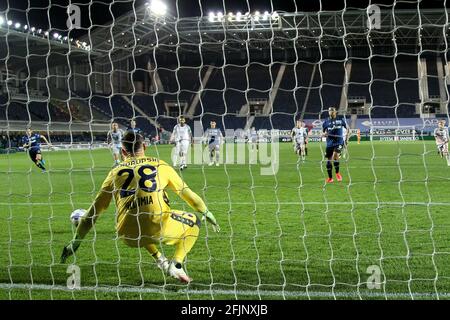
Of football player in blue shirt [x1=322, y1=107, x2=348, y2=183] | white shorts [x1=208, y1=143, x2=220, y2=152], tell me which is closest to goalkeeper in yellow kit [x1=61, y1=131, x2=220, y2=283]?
football player in blue shirt [x1=322, y1=107, x2=348, y2=183]

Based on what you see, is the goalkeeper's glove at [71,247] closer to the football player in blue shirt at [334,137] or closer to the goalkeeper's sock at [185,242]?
the goalkeeper's sock at [185,242]

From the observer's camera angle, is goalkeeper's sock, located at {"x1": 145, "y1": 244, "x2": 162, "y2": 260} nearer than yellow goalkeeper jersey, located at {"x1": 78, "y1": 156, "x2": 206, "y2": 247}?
No

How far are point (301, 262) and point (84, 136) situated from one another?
35951 millimetres

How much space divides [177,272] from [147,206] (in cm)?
62

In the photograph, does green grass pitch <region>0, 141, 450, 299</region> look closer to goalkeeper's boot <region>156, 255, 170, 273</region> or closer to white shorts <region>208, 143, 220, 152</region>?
goalkeeper's boot <region>156, 255, 170, 273</region>

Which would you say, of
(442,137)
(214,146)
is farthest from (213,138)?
A: (442,137)

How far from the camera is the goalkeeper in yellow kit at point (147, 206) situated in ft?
14.2

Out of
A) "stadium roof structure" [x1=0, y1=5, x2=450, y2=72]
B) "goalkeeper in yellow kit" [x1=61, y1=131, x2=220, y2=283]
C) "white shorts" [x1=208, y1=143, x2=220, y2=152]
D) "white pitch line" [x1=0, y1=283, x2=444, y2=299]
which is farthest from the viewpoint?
"white shorts" [x1=208, y1=143, x2=220, y2=152]

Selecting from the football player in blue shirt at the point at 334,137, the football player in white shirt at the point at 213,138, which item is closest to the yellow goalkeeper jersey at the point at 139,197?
the football player in blue shirt at the point at 334,137

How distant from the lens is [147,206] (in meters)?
4.32

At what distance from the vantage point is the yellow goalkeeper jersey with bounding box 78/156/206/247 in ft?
14.2

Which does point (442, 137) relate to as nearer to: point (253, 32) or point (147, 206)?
point (253, 32)

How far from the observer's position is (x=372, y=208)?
795cm
